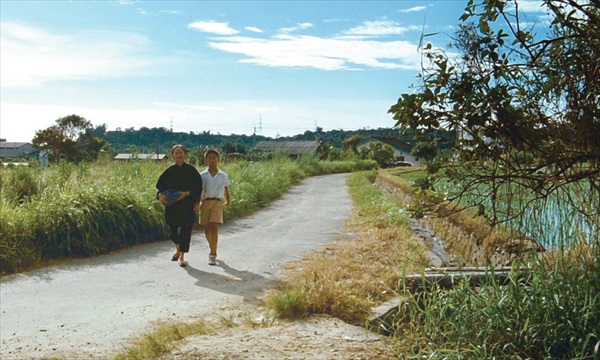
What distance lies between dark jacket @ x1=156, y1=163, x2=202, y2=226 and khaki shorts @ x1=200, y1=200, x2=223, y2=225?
0.60 ft

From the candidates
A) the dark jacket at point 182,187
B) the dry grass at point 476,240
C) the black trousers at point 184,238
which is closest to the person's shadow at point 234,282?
the black trousers at point 184,238

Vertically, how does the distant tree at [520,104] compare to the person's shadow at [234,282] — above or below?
above

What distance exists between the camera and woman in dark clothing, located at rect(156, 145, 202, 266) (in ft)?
30.9

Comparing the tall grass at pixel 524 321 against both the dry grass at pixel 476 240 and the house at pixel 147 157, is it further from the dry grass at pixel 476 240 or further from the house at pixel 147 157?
the house at pixel 147 157

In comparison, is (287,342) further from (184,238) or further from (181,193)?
(181,193)

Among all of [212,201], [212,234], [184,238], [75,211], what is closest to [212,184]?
[212,201]

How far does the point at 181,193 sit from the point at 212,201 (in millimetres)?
542

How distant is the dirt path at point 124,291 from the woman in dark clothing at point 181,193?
0.47 m

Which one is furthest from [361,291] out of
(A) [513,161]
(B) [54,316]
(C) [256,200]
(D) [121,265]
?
(C) [256,200]

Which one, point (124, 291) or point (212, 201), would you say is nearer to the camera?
point (124, 291)

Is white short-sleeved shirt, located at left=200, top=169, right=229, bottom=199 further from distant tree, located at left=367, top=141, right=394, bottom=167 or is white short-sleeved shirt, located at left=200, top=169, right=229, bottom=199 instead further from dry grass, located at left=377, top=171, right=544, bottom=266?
distant tree, located at left=367, top=141, right=394, bottom=167

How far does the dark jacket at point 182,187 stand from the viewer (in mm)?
9430

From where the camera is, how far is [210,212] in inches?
381

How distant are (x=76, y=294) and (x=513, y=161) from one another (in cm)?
558
